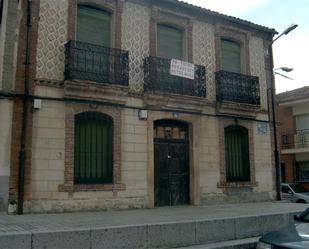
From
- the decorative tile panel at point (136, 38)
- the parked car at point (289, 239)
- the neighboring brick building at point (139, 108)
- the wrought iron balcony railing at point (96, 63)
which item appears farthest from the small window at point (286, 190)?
the parked car at point (289, 239)

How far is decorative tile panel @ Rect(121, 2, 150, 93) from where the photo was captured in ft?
45.8

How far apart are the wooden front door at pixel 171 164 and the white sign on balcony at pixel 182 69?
166cm

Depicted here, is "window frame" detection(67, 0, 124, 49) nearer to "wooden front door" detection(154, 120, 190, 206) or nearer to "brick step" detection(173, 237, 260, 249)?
"wooden front door" detection(154, 120, 190, 206)

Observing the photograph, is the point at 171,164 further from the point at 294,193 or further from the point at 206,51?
the point at 294,193

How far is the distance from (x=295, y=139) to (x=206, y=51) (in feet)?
47.6

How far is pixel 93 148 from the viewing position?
42.7ft

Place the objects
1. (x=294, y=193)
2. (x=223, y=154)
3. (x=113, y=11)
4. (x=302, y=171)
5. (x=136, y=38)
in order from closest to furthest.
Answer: (x=113, y=11)
(x=136, y=38)
(x=223, y=154)
(x=294, y=193)
(x=302, y=171)

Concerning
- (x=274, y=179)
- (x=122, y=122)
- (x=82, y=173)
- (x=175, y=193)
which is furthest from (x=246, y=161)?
(x=82, y=173)

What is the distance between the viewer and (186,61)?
1525cm

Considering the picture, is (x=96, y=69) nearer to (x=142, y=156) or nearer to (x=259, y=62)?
(x=142, y=156)

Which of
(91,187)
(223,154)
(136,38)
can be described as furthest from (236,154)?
(91,187)

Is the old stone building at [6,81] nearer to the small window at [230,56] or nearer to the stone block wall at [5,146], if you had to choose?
the stone block wall at [5,146]

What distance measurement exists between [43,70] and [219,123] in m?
6.65

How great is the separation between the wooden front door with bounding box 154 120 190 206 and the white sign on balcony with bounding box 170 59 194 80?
1665 mm
